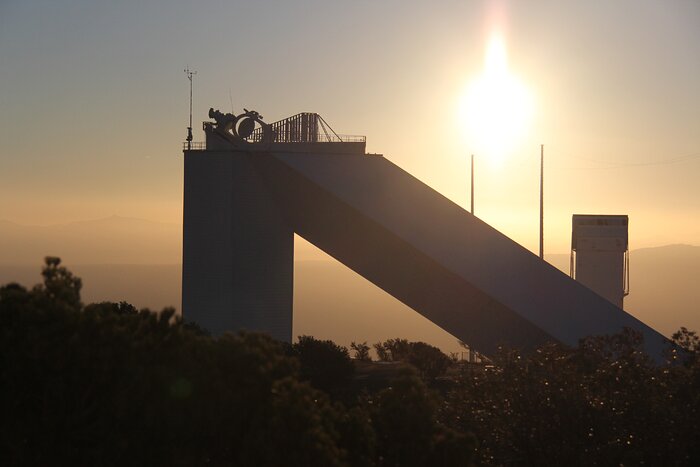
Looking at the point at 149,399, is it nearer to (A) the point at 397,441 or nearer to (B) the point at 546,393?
(A) the point at 397,441

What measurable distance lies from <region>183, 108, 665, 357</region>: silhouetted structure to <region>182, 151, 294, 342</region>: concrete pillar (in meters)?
0.04

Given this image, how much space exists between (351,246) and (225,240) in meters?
5.78

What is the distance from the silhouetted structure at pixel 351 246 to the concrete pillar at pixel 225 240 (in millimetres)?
45

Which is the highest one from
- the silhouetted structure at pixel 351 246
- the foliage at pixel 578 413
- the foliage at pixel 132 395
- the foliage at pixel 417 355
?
the silhouetted structure at pixel 351 246

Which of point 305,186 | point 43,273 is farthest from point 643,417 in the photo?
point 305,186

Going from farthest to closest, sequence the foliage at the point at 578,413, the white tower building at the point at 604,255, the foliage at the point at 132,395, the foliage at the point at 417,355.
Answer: the white tower building at the point at 604,255, the foliage at the point at 417,355, the foliage at the point at 578,413, the foliage at the point at 132,395

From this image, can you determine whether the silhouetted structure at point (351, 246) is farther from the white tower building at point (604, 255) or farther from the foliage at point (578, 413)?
the white tower building at point (604, 255)

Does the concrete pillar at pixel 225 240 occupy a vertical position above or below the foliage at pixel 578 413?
above

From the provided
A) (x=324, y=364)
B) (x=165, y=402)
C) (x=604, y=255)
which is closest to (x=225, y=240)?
(x=324, y=364)

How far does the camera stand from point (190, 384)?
38.7 ft

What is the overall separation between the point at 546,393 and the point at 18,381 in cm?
1113

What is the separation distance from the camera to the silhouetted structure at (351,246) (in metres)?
32.1

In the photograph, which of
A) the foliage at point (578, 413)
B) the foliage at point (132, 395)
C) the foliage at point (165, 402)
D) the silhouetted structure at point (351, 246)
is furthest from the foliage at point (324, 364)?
the foliage at point (132, 395)

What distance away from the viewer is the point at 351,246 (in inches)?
1463
